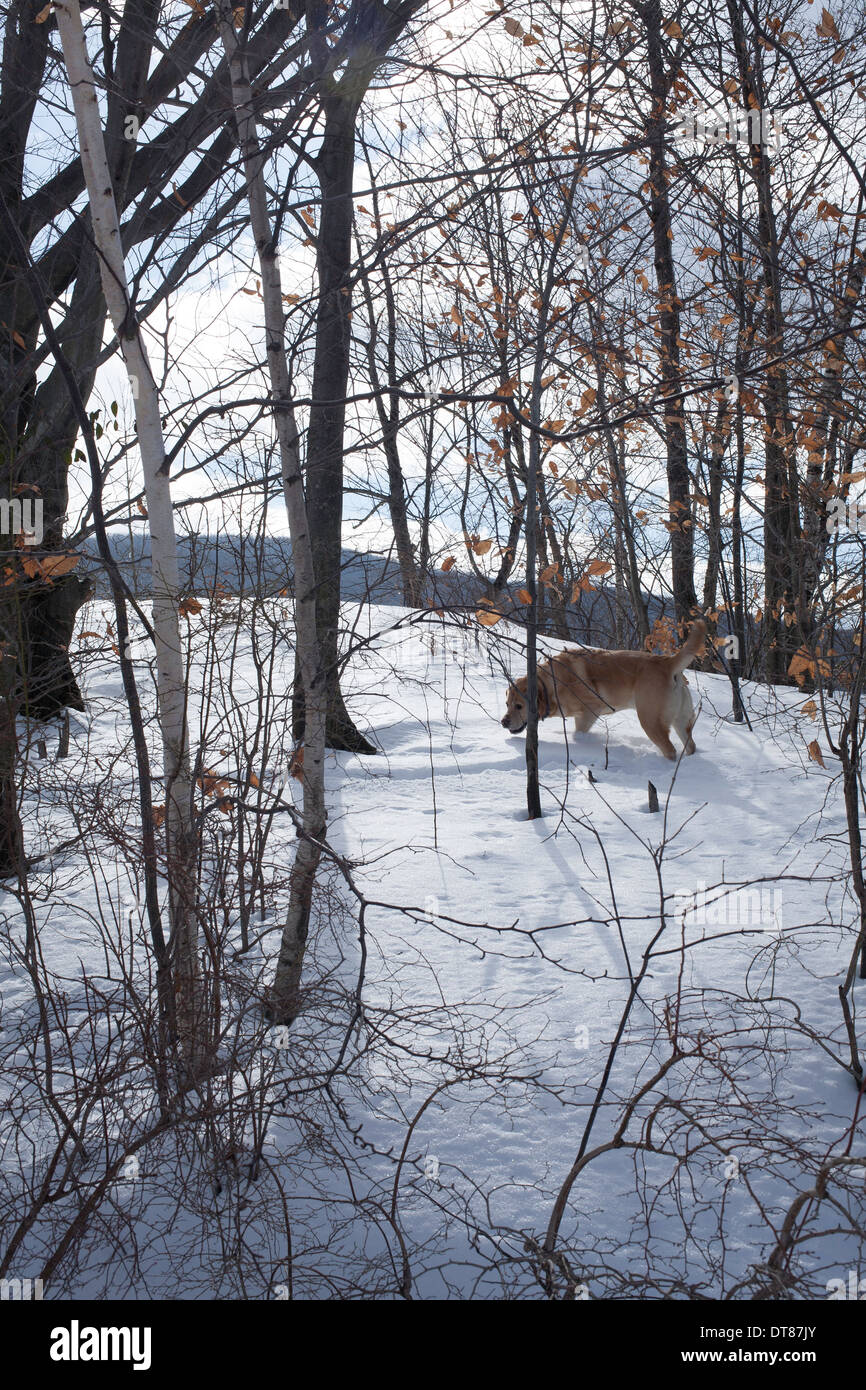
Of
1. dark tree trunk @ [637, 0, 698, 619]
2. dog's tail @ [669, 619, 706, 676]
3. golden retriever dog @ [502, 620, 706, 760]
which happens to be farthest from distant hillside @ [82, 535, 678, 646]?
dog's tail @ [669, 619, 706, 676]

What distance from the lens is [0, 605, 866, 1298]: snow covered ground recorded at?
278 centimetres

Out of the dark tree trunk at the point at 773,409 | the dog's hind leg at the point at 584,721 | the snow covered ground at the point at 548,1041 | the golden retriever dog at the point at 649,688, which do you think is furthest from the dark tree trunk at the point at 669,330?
the snow covered ground at the point at 548,1041

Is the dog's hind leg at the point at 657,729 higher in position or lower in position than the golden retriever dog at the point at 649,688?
lower

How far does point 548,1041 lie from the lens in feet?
12.2

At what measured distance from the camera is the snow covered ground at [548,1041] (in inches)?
109

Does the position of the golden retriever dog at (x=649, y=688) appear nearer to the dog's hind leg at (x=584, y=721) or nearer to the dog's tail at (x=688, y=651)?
the dog's tail at (x=688, y=651)

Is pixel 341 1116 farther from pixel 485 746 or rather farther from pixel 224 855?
pixel 485 746

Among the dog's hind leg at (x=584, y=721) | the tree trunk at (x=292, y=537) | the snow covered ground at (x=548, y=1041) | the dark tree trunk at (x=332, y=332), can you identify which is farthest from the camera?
the dog's hind leg at (x=584, y=721)

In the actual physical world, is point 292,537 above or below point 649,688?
above

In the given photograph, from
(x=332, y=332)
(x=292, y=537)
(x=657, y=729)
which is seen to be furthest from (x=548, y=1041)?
(x=657, y=729)

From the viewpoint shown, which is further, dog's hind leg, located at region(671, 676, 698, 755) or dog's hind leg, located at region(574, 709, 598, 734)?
dog's hind leg, located at region(574, 709, 598, 734)

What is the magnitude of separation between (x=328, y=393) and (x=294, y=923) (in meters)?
3.21

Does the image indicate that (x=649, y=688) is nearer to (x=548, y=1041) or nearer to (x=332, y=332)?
(x=332, y=332)

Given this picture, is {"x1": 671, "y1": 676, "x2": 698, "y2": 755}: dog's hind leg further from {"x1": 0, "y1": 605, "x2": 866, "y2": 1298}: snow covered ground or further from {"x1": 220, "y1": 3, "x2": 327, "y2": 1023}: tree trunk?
{"x1": 220, "y1": 3, "x2": 327, "y2": 1023}: tree trunk
